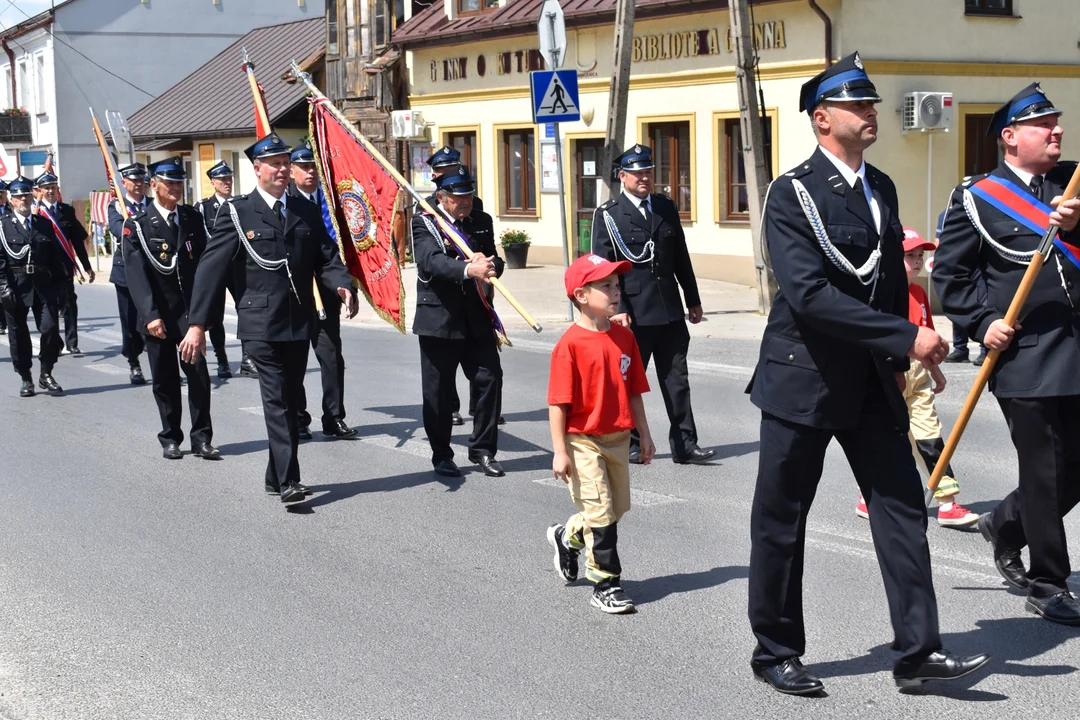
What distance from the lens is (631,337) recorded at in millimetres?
6160

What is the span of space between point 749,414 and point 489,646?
584cm

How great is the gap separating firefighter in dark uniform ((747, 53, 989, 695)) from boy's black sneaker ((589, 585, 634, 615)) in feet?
3.57

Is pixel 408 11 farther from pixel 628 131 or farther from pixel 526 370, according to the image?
pixel 526 370

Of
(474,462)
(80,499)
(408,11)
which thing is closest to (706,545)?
Answer: (474,462)

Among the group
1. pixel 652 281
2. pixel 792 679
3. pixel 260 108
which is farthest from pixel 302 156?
pixel 792 679

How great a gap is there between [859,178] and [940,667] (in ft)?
5.28

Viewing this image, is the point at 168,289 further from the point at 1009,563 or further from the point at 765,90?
the point at 765,90

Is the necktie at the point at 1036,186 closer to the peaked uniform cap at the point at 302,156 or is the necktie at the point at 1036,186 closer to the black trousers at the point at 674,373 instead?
the black trousers at the point at 674,373

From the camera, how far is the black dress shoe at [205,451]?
384 inches

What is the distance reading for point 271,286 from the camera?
8367 mm

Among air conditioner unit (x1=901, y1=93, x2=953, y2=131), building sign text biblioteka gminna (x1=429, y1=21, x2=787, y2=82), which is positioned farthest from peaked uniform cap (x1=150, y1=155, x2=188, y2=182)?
air conditioner unit (x1=901, y1=93, x2=953, y2=131)

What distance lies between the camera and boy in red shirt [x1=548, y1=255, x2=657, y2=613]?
19.5ft

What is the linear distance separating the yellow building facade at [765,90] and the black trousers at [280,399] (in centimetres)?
973

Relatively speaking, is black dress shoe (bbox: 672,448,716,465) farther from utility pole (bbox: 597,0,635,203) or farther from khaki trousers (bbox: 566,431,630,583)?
utility pole (bbox: 597,0,635,203)
